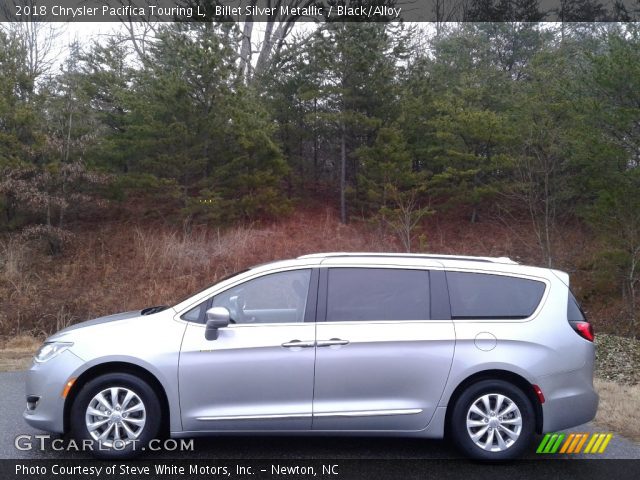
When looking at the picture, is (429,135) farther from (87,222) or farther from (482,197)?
(87,222)

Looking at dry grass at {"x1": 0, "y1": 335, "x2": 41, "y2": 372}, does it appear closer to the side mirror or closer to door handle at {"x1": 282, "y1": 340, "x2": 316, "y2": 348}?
the side mirror

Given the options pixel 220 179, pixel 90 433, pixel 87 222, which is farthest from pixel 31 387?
pixel 87 222

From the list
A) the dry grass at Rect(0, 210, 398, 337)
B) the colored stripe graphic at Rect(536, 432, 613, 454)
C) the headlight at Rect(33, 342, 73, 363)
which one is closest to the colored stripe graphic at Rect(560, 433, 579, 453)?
the colored stripe graphic at Rect(536, 432, 613, 454)

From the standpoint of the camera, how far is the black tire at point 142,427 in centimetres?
531

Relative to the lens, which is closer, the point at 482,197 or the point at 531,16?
the point at 482,197

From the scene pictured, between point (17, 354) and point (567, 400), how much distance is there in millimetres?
9220

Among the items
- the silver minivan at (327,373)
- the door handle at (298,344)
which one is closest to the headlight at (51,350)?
the silver minivan at (327,373)

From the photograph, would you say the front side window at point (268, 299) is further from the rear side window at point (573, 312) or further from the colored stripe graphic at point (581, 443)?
the colored stripe graphic at point (581, 443)

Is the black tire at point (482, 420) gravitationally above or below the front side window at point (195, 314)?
below

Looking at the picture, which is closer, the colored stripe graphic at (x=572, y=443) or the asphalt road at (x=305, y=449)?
the asphalt road at (x=305, y=449)

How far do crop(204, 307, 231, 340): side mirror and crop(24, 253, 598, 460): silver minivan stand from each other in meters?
0.01

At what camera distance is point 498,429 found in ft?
17.8

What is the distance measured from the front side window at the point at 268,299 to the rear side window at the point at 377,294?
267 millimetres

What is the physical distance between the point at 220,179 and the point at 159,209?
239 centimetres
